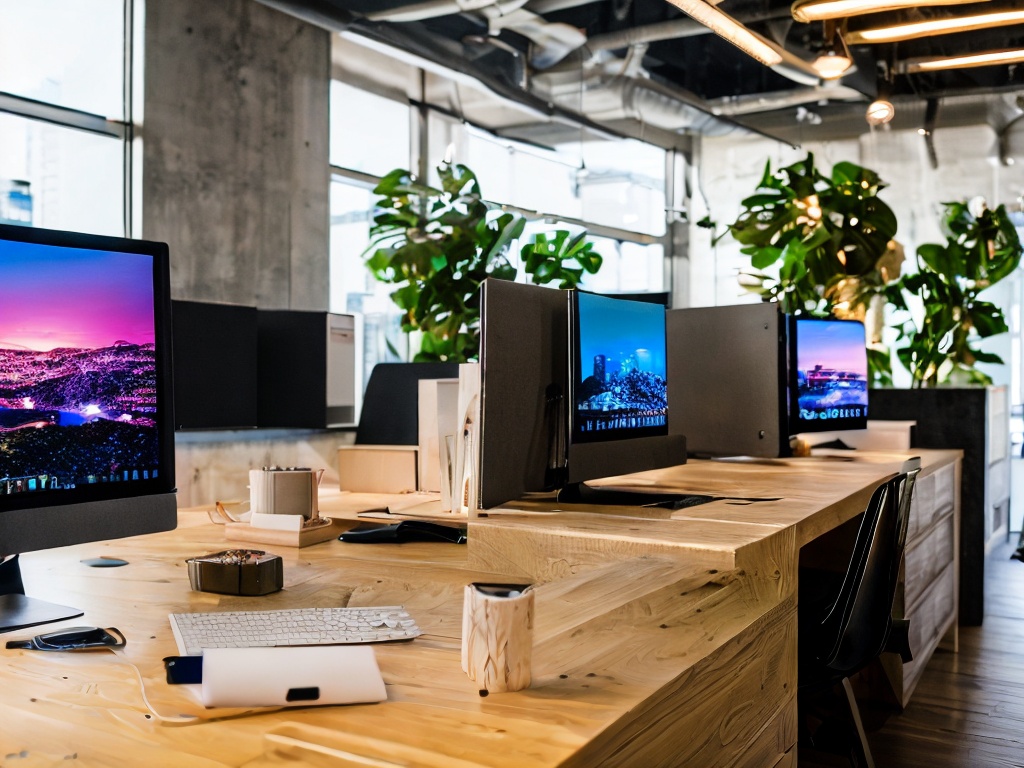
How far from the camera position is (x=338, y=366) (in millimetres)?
3578

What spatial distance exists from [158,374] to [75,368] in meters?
0.15

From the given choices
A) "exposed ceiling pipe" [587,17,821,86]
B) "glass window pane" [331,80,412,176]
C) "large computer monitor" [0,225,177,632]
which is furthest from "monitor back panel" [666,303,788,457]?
"glass window pane" [331,80,412,176]

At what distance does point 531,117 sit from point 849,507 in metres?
5.26

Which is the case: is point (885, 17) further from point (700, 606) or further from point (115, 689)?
point (115, 689)

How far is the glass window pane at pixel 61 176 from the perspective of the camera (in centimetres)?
444

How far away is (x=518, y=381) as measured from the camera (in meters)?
2.26

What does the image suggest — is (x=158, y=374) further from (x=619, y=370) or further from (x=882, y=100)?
(x=882, y=100)

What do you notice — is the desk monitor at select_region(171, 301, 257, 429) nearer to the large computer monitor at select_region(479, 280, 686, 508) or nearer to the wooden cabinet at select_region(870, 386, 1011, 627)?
the large computer monitor at select_region(479, 280, 686, 508)

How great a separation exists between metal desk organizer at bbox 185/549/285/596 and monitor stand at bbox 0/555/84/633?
214mm

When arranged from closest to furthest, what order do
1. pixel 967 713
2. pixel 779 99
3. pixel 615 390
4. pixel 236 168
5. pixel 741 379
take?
pixel 615 390, pixel 967 713, pixel 741 379, pixel 236 168, pixel 779 99

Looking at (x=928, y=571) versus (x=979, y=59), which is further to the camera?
(x=979, y=59)

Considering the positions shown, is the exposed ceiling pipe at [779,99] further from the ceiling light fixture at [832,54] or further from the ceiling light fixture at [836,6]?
the ceiling light fixture at [836,6]

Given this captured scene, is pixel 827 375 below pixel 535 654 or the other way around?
the other way around

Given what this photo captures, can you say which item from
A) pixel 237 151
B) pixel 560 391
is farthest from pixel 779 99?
pixel 560 391
